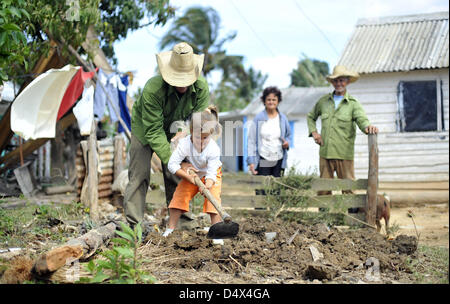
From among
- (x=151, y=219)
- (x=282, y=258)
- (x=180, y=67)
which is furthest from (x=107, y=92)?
(x=282, y=258)

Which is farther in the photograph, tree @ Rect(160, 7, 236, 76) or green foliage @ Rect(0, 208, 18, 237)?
tree @ Rect(160, 7, 236, 76)

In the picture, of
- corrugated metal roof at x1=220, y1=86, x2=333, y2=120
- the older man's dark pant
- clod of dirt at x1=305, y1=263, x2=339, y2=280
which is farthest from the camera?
corrugated metal roof at x1=220, y1=86, x2=333, y2=120

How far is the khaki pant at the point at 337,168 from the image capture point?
684cm

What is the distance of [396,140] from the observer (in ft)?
38.1

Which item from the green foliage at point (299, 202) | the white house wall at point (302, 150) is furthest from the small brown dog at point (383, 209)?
the white house wall at point (302, 150)

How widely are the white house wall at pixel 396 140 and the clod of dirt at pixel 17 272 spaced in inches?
368

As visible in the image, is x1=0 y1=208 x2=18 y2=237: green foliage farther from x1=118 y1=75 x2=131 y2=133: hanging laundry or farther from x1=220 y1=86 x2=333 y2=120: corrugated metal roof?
x1=220 y1=86 x2=333 y2=120: corrugated metal roof

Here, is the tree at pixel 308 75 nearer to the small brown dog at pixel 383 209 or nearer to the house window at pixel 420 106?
the house window at pixel 420 106

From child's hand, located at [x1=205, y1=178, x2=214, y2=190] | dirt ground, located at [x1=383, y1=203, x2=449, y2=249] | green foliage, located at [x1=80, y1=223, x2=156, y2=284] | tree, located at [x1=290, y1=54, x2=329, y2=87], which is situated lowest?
dirt ground, located at [x1=383, y1=203, x2=449, y2=249]

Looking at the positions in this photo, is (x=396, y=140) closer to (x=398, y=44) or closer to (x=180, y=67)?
(x=398, y=44)

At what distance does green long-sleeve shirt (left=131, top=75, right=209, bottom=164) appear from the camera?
199 inches

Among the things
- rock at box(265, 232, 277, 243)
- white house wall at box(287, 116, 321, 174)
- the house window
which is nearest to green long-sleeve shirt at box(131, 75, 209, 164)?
rock at box(265, 232, 277, 243)

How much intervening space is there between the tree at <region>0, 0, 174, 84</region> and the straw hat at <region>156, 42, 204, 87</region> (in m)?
1.34
